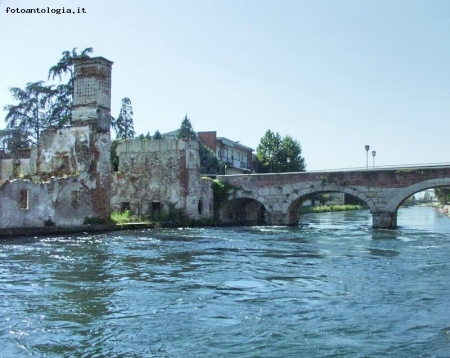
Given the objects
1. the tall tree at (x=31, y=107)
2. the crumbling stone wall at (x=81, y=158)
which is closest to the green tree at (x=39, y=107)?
the tall tree at (x=31, y=107)

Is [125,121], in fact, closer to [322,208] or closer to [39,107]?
[39,107]

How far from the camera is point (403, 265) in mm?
13969

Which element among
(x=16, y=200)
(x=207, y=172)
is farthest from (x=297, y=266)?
(x=207, y=172)

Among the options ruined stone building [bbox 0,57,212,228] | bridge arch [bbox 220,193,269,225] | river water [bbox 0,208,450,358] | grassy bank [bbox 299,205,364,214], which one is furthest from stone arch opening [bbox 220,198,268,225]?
grassy bank [bbox 299,205,364,214]

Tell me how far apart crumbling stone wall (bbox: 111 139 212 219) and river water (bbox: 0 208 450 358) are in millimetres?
14566

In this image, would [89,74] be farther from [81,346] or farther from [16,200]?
[81,346]

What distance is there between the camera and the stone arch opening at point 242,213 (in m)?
34.4

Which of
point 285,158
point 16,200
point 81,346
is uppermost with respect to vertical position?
point 285,158

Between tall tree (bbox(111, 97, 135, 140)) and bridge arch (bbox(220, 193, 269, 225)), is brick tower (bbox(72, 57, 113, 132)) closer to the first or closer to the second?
bridge arch (bbox(220, 193, 269, 225))

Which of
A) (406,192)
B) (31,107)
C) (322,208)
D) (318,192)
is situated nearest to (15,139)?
(31,107)

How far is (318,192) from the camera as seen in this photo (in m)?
32.0

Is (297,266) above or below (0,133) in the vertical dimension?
below

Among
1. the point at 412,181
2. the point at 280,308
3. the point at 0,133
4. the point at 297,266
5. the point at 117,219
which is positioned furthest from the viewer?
the point at 0,133

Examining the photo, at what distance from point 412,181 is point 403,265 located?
15.9 m
